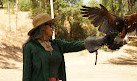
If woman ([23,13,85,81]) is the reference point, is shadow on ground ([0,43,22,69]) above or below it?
below

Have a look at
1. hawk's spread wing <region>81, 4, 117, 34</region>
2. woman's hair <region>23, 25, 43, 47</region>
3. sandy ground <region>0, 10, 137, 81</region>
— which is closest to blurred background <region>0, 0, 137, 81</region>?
sandy ground <region>0, 10, 137, 81</region>

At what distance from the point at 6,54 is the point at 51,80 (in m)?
15.4

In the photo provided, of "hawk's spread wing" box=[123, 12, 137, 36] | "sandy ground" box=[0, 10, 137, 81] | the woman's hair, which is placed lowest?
"sandy ground" box=[0, 10, 137, 81]

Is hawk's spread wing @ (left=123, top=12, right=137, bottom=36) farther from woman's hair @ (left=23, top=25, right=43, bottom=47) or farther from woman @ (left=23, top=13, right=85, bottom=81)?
woman's hair @ (left=23, top=25, right=43, bottom=47)

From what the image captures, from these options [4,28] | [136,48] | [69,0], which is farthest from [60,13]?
[136,48]

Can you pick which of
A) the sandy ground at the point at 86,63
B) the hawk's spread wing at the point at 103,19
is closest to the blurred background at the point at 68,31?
the sandy ground at the point at 86,63

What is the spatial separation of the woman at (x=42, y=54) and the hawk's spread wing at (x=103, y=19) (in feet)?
1.18

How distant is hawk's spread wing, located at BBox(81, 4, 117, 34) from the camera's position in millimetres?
2197

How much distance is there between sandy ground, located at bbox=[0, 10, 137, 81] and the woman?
6511 millimetres

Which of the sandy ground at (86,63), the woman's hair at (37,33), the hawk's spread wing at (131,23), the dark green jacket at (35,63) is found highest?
the hawk's spread wing at (131,23)

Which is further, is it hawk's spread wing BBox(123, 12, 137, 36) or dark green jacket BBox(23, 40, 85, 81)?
dark green jacket BBox(23, 40, 85, 81)

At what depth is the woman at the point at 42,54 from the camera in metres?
2.25

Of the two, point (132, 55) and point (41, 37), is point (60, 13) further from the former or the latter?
point (41, 37)

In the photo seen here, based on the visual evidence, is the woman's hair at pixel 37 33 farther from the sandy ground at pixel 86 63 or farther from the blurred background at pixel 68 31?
the blurred background at pixel 68 31
